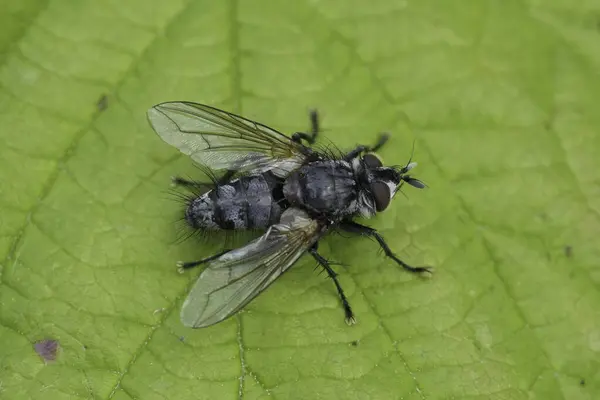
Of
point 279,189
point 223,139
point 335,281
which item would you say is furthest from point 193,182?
point 335,281

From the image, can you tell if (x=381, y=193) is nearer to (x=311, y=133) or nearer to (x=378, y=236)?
(x=378, y=236)

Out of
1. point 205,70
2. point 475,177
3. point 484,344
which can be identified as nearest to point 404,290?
point 484,344

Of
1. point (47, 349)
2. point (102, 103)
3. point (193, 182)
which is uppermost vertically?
point (102, 103)

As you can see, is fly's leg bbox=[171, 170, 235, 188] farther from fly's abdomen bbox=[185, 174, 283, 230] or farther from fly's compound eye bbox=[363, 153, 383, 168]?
fly's compound eye bbox=[363, 153, 383, 168]

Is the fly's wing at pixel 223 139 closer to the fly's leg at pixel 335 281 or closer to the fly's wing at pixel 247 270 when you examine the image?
the fly's wing at pixel 247 270

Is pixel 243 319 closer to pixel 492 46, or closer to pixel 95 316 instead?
pixel 95 316

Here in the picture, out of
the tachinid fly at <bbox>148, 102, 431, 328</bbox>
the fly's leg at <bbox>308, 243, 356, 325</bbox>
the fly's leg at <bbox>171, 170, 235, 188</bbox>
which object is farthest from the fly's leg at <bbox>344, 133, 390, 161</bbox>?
the fly's leg at <bbox>171, 170, 235, 188</bbox>
